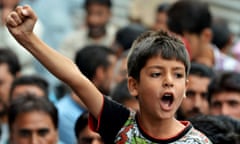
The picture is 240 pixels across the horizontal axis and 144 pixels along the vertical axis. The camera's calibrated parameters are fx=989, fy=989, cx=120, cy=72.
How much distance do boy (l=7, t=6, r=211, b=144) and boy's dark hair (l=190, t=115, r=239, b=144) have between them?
738mm

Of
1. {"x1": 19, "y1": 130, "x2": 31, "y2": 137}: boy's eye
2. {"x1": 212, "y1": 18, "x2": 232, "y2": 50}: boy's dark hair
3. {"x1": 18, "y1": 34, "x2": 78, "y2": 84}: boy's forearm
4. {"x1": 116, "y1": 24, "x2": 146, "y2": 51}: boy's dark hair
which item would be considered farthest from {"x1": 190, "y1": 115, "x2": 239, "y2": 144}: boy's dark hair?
{"x1": 212, "y1": 18, "x2": 232, "y2": 50}: boy's dark hair

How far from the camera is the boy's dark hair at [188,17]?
868 cm

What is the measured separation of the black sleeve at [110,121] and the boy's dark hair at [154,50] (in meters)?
0.21

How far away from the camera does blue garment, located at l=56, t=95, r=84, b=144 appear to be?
28.3 ft

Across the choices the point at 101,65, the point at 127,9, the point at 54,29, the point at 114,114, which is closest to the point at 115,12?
the point at 127,9

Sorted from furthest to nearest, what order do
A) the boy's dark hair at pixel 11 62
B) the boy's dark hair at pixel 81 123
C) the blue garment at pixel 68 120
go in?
the boy's dark hair at pixel 11 62 → the blue garment at pixel 68 120 → the boy's dark hair at pixel 81 123

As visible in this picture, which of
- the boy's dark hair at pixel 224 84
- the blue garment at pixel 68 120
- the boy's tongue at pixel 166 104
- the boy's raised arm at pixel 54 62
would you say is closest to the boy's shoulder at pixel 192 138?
the boy's tongue at pixel 166 104

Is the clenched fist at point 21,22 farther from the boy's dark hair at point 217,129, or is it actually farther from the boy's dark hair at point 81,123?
the boy's dark hair at point 81,123

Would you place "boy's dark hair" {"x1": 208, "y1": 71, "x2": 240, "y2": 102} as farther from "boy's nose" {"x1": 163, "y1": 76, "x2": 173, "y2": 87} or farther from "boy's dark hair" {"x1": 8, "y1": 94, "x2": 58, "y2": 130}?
"boy's nose" {"x1": 163, "y1": 76, "x2": 173, "y2": 87}

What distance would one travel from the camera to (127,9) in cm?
1560

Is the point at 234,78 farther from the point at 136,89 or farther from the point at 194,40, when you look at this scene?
the point at 136,89

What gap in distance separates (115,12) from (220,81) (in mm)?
7982

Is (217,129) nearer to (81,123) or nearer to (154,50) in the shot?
(154,50)

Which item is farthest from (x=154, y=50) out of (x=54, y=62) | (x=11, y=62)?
(x=11, y=62)
